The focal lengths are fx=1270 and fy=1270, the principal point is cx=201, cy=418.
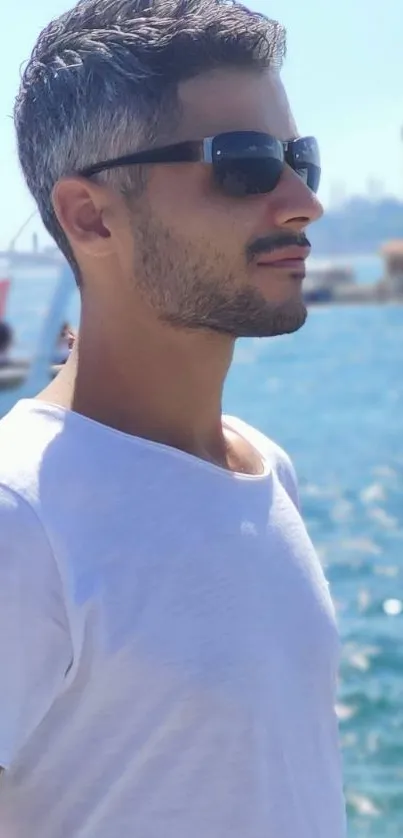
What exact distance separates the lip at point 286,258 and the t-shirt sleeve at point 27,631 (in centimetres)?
43

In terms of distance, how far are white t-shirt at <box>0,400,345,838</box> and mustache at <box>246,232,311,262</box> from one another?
10.0 inches

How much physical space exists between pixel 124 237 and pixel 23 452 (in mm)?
294

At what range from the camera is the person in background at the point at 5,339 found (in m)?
12.4

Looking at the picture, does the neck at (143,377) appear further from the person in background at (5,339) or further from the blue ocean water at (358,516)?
the person in background at (5,339)

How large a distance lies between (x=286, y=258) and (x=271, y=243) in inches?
1.2

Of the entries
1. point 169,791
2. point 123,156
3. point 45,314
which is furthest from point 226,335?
point 45,314

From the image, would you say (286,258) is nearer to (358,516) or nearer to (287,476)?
(287,476)

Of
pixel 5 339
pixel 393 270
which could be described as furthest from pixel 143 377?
pixel 393 270

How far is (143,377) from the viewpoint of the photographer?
1.51 metres

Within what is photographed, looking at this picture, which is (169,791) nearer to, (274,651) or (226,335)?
(274,651)

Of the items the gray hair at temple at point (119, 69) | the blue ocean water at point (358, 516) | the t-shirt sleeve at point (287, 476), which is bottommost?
the blue ocean water at point (358, 516)

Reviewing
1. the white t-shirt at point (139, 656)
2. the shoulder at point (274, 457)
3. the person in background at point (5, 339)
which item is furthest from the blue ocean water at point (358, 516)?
the white t-shirt at point (139, 656)

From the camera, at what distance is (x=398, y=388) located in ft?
95.4

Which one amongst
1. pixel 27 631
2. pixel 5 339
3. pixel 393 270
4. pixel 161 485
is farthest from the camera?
pixel 393 270
